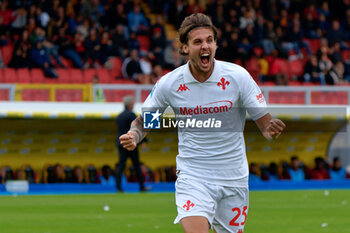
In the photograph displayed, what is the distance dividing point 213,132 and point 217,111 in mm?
176

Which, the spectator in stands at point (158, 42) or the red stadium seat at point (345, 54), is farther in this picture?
the red stadium seat at point (345, 54)

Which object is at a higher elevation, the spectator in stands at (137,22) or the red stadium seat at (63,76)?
the spectator in stands at (137,22)

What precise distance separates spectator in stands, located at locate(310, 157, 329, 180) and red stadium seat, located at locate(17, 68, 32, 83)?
28.4ft

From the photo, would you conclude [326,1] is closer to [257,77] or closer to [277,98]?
[257,77]

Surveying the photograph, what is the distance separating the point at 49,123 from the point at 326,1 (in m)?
13.9

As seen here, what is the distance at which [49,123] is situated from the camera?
21016 mm

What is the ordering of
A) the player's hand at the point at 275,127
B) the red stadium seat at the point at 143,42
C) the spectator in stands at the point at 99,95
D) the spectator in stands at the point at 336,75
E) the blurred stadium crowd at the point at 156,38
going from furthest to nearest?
the red stadium seat at the point at 143,42 < the spectator in stands at the point at 336,75 < the blurred stadium crowd at the point at 156,38 < the spectator in stands at the point at 99,95 < the player's hand at the point at 275,127

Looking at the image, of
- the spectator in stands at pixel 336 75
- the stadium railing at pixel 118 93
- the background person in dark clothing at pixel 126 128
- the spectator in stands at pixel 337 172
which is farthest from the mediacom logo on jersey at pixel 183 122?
the spectator in stands at pixel 336 75

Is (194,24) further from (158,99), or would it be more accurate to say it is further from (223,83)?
(158,99)

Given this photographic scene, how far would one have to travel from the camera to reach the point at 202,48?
590 centimetres

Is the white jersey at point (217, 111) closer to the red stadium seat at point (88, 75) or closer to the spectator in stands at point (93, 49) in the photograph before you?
the red stadium seat at point (88, 75)

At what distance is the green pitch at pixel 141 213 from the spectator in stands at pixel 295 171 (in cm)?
456

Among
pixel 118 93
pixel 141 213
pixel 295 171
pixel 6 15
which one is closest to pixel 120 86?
pixel 118 93

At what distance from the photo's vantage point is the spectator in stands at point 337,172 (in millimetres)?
22875
